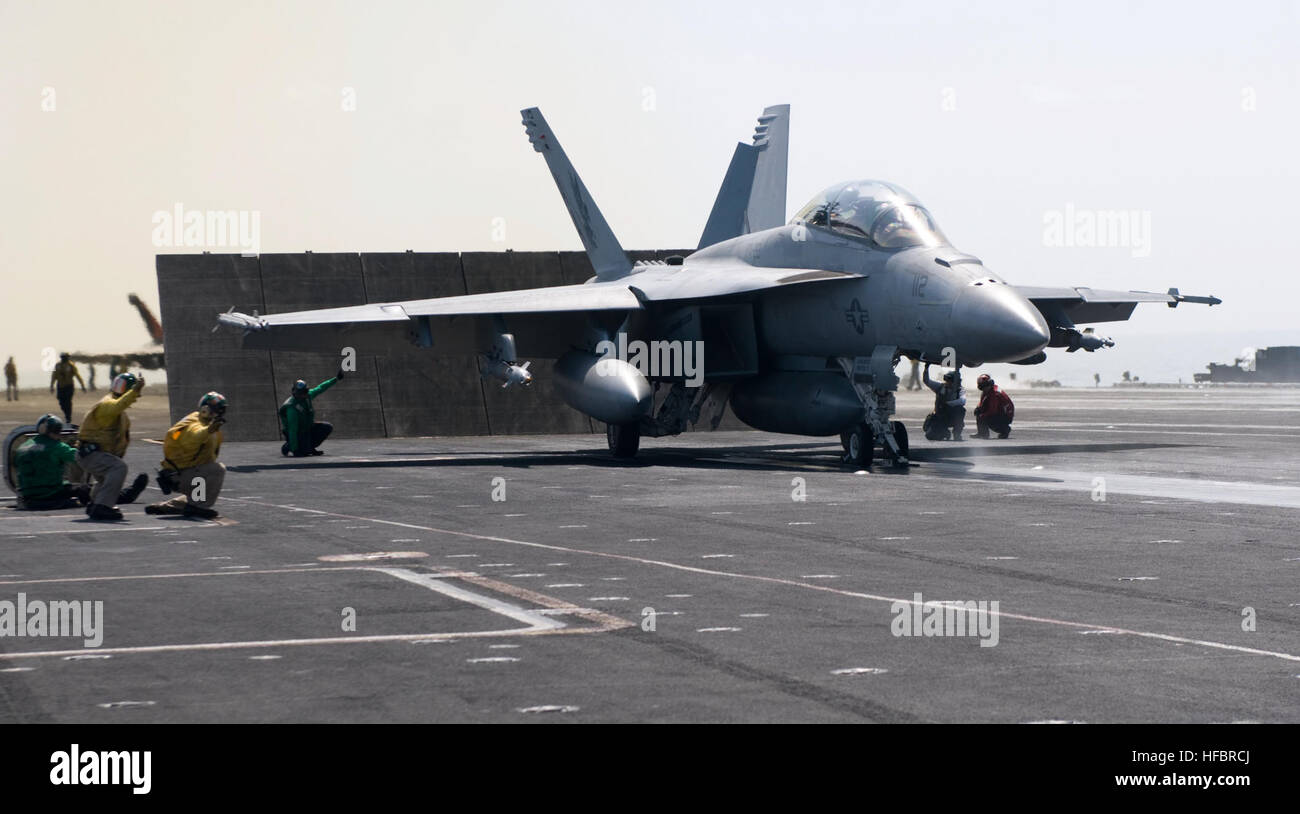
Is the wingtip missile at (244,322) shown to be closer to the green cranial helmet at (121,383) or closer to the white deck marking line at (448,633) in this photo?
the green cranial helmet at (121,383)

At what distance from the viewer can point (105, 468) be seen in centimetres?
1888

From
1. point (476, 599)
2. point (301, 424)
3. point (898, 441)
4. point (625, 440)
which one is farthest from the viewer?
point (301, 424)

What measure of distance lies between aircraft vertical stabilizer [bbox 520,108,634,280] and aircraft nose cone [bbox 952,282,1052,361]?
12.5 m

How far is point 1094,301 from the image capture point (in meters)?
31.5

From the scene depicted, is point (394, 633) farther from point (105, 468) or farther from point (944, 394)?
point (944, 394)

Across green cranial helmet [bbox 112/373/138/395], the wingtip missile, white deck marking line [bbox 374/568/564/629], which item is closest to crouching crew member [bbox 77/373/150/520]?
green cranial helmet [bbox 112/373/138/395]

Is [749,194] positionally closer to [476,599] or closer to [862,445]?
[862,445]

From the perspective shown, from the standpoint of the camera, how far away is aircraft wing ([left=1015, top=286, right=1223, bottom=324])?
3012cm

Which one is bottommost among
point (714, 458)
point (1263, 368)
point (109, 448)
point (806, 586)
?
point (806, 586)

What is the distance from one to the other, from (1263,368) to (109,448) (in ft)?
281

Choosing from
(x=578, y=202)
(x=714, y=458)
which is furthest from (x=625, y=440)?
(x=578, y=202)

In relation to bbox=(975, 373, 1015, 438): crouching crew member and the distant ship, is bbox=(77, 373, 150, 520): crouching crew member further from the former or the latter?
the distant ship
